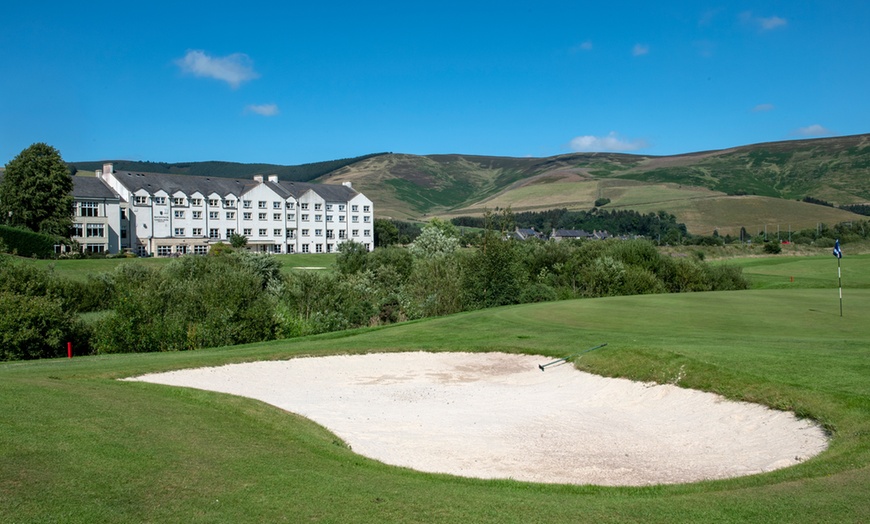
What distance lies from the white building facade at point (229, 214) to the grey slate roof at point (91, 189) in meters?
1.66

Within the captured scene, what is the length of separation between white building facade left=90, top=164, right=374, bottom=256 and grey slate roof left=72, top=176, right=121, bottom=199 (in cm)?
166

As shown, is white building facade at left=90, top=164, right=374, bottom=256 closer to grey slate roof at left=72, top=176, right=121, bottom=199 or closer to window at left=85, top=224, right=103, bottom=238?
grey slate roof at left=72, top=176, right=121, bottom=199

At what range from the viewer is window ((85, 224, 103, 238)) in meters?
93.8

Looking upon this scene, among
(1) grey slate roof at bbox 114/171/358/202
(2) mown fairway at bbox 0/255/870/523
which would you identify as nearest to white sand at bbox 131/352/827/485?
(2) mown fairway at bbox 0/255/870/523

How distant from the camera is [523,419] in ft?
50.0

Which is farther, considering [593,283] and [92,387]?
[593,283]

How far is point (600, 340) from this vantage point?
23000 millimetres

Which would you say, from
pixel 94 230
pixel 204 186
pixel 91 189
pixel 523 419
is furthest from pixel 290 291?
pixel 204 186

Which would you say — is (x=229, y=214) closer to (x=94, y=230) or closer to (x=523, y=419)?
(x=94, y=230)

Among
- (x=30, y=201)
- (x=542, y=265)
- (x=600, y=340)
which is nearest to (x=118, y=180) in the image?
(x=30, y=201)

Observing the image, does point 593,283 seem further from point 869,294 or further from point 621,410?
point 621,410

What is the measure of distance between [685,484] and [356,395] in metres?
10.2

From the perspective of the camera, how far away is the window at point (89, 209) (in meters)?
93.6

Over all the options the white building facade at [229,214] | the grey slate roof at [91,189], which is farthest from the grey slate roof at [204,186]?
the grey slate roof at [91,189]
